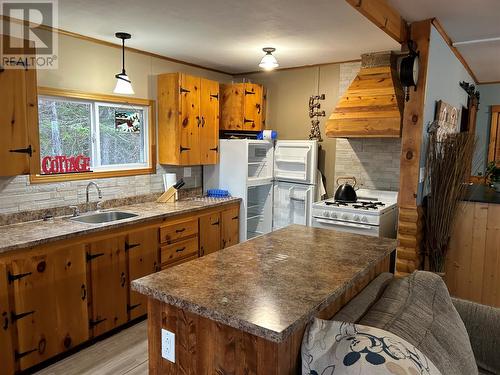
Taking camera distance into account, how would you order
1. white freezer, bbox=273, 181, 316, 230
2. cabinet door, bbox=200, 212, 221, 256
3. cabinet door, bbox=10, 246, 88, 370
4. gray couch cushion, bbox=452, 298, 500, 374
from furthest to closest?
1. white freezer, bbox=273, 181, 316, 230
2. cabinet door, bbox=200, 212, 221, 256
3. cabinet door, bbox=10, 246, 88, 370
4. gray couch cushion, bbox=452, 298, 500, 374

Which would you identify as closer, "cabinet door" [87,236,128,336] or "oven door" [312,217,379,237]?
"cabinet door" [87,236,128,336]

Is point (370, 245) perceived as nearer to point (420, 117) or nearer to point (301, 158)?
point (420, 117)

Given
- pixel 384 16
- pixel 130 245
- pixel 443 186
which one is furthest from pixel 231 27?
pixel 443 186

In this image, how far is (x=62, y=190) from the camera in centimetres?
313

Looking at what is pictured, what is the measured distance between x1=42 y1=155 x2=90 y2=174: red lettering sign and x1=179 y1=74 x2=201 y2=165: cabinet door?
923mm

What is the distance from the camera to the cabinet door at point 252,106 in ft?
A: 14.6

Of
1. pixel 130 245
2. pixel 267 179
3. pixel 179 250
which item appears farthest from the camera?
pixel 267 179

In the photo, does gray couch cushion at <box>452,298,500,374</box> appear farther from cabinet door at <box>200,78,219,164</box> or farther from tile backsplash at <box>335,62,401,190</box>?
cabinet door at <box>200,78,219,164</box>

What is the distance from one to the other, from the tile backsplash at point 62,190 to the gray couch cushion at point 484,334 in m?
2.92

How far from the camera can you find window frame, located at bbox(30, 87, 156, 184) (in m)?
2.96

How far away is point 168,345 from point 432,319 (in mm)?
1071

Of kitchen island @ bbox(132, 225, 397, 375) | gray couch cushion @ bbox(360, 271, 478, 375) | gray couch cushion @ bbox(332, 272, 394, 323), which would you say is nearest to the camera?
kitchen island @ bbox(132, 225, 397, 375)

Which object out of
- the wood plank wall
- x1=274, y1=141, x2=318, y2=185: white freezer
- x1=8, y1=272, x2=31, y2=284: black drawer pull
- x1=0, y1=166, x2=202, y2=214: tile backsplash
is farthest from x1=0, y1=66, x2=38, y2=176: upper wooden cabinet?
the wood plank wall

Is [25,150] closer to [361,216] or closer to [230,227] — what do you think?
[230,227]
